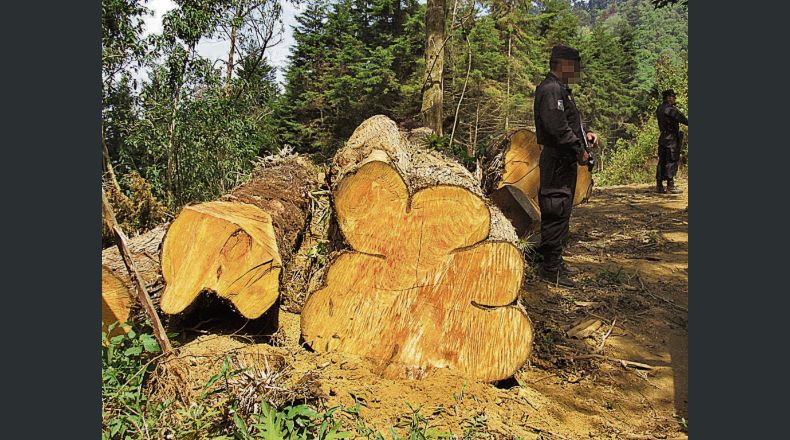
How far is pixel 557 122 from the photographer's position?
472 centimetres

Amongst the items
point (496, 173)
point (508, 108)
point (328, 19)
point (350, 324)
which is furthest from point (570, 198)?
point (328, 19)

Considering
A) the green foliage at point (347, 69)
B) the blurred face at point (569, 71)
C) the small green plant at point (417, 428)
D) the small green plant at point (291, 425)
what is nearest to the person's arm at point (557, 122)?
the blurred face at point (569, 71)

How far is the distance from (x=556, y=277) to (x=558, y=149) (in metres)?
1.12

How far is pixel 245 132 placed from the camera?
9.41m

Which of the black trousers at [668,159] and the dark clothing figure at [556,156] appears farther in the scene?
the black trousers at [668,159]

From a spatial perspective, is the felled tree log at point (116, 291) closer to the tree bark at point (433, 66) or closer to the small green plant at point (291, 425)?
the small green plant at point (291, 425)

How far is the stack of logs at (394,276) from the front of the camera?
3115 mm

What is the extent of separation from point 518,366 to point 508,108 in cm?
2415

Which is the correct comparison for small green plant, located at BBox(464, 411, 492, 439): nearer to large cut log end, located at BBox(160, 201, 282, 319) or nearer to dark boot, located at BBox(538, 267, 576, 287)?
large cut log end, located at BBox(160, 201, 282, 319)

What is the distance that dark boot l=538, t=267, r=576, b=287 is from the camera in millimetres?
4934

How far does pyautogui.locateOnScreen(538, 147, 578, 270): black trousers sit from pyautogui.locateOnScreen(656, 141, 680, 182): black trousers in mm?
5503

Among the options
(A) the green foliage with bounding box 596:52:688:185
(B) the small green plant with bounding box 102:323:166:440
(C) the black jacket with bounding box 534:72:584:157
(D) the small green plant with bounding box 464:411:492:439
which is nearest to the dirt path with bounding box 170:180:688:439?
(D) the small green plant with bounding box 464:411:492:439

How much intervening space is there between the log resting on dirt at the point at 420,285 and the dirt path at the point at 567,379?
5.0 inches

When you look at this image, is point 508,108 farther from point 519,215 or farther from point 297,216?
point 297,216
